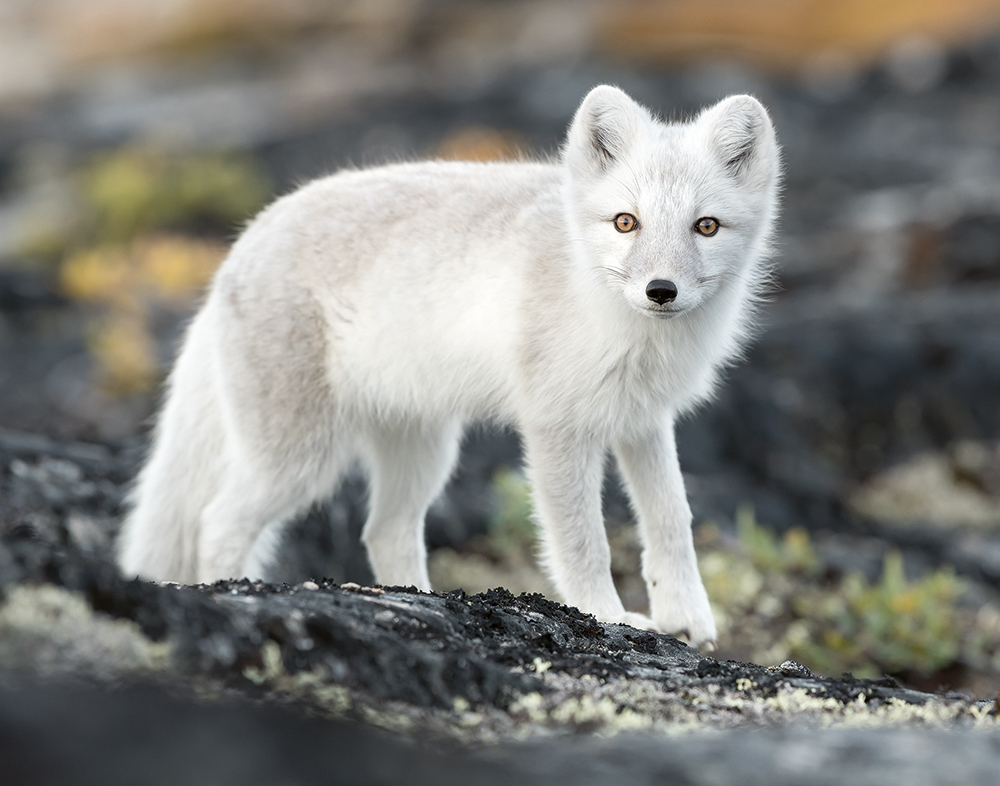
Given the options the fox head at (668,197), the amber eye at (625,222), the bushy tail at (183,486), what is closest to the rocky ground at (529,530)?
the bushy tail at (183,486)

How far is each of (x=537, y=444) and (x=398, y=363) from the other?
67 centimetres

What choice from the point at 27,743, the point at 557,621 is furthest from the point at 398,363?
the point at 27,743

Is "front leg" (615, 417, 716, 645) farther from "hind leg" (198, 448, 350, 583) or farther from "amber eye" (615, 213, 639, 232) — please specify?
"hind leg" (198, 448, 350, 583)

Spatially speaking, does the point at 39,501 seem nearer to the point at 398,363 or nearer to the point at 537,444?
the point at 398,363

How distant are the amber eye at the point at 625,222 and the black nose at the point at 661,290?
12.5 inches

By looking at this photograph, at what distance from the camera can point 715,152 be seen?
3562 millimetres

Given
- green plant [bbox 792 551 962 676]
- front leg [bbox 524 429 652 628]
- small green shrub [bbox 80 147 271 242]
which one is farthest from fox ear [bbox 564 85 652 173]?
small green shrub [bbox 80 147 271 242]

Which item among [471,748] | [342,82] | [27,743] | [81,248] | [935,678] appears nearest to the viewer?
[27,743]

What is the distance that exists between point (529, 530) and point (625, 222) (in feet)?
8.49

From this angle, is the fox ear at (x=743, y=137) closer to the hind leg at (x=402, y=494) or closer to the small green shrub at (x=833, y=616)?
the hind leg at (x=402, y=494)

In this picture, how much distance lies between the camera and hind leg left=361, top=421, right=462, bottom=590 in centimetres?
443

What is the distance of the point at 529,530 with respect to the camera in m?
5.63

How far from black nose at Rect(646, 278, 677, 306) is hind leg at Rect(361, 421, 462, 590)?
1502 millimetres

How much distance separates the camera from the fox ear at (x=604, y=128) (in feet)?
11.8
